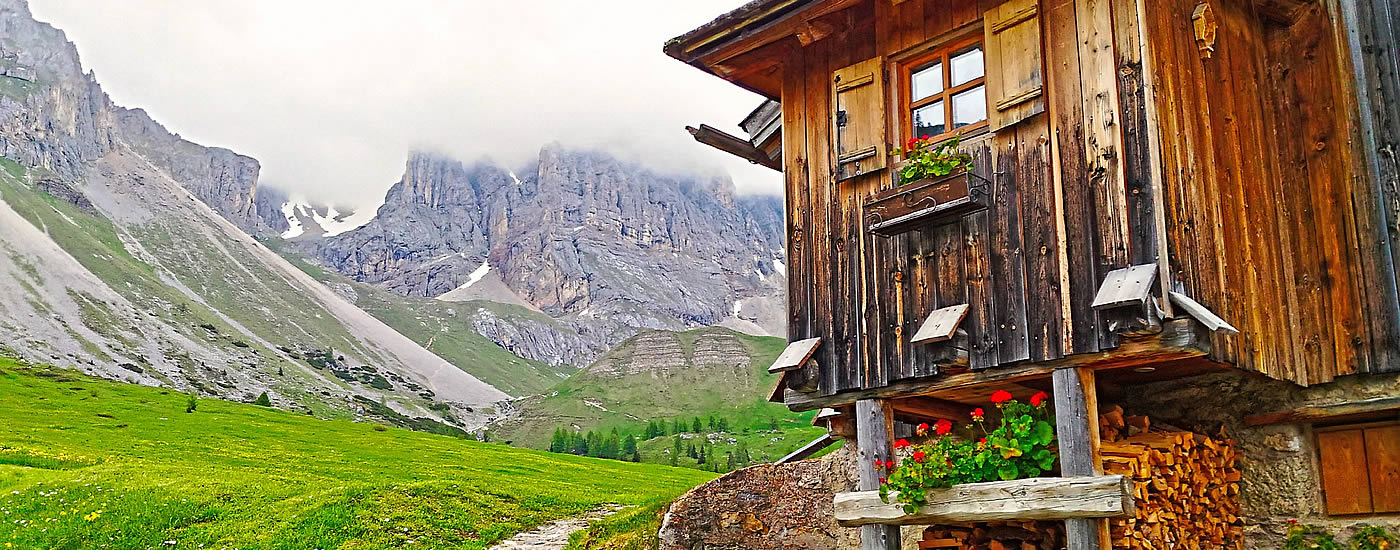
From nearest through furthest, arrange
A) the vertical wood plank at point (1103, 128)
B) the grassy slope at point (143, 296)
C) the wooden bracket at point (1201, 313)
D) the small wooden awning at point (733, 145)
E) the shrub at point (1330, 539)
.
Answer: the wooden bracket at point (1201, 313) < the vertical wood plank at point (1103, 128) < the shrub at point (1330, 539) < the small wooden awning at point (733, 145) < the grassy slope at point (143, 296)

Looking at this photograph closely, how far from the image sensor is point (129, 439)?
53.8 meters

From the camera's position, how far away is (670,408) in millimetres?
167625

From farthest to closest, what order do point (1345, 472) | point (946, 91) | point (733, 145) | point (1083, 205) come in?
1. point (733, 145)
2. point (946, 91)
3. point (1345, 472)
4. point (1083, 205)

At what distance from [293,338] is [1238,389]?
185578 millimetres

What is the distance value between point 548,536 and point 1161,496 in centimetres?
A: 1621

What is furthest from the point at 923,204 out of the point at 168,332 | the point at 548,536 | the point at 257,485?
the point at 168,332

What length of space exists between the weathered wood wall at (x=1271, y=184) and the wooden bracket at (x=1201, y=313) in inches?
15.7

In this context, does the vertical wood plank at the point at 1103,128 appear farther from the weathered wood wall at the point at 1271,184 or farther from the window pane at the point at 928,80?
the window pane at the point at 928,80

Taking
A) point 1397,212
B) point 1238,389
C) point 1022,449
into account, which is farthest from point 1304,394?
point 1022,449

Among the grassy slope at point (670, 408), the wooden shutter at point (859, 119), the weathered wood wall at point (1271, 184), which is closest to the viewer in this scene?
the weathered wood wall at point (1271, 184)

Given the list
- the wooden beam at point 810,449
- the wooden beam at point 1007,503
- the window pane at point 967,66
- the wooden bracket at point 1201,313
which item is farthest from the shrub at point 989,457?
the wooden beam at point 810,449

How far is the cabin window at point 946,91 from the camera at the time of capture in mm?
11305

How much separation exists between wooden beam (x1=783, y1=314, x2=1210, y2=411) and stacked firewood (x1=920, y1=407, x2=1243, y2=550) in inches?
37.2

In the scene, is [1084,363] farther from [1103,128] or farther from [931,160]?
[931,160]
